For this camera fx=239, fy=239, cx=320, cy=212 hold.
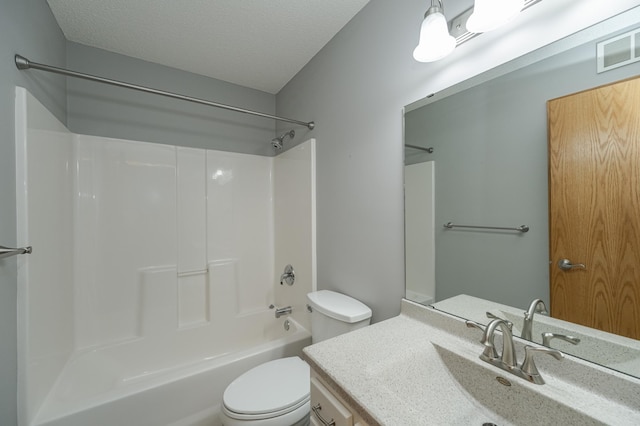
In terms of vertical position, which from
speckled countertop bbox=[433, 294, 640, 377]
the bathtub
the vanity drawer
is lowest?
the bathtub

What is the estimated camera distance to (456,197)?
994 mm

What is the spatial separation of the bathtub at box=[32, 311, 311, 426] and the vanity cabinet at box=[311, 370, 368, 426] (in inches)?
33.5

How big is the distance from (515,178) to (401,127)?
0.53 meters

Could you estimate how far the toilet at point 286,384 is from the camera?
3.48 ft

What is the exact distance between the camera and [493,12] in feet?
2.37

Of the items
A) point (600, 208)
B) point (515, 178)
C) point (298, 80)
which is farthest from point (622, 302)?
point (298, 80)

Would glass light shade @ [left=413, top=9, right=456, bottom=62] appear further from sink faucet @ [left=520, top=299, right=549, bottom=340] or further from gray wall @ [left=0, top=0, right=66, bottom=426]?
gray wall @ [left=0, top=0, right=66, bottom=426]

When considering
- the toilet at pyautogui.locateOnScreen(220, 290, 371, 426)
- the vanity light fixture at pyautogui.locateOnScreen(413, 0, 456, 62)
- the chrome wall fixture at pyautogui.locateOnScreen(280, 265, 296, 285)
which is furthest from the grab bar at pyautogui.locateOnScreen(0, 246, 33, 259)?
the vanity light fixture at pyautogui.locateOnScreen(413, 0, 456, 62)

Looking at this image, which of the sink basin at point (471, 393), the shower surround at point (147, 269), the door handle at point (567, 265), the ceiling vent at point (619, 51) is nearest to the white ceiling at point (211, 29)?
the shower surround at point (147, 269)

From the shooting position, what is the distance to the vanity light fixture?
85 cm

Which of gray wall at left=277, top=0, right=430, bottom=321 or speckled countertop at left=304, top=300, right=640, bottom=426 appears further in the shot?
gray wall at left=277, top=0, right=430, bottom=321

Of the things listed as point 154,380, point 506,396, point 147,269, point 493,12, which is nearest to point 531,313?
point 506,396

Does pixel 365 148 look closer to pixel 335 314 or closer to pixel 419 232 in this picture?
pixel 419 232

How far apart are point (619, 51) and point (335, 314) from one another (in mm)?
1349
